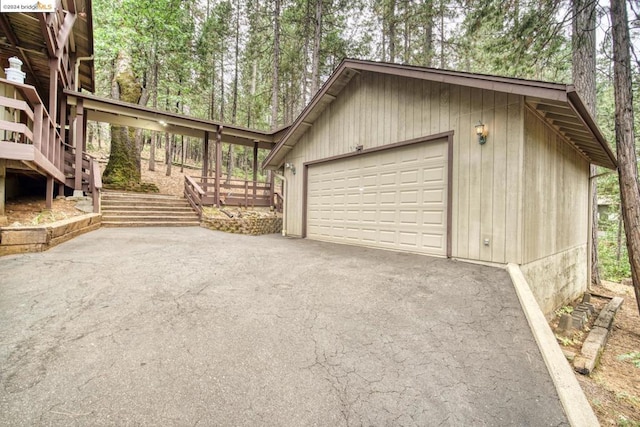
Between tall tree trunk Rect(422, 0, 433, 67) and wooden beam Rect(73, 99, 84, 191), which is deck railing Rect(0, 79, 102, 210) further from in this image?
tall tree trunk Rect(422, 0, 433, 67)

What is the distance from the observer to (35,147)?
486 centimetres

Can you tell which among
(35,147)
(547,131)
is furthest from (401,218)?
(35,147)

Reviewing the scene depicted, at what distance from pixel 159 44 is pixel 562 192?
18364 mm

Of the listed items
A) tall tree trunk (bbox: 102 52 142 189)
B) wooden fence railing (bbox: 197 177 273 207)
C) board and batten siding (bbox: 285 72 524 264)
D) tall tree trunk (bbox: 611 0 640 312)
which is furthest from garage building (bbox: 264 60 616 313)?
tall tree trunk (bbox: 102 52 142 189)

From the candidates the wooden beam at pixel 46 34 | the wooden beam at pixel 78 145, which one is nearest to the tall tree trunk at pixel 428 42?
the wooden beam at pixel 46 34

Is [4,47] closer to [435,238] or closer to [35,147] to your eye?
[35,147]

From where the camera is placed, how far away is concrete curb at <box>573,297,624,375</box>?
354 cm

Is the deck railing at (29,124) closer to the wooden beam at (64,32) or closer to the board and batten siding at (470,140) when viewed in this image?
the wooden beam at (64,32)

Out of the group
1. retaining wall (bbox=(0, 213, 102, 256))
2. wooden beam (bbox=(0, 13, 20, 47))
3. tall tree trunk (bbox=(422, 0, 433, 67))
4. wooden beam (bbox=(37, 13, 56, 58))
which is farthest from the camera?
tall tree trunk (bbox=(422, 0, 433, 67))

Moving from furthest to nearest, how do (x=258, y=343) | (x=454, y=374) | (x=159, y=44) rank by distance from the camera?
(x=159, y=44) < (x=258, y=343) < (x=454, y=374)

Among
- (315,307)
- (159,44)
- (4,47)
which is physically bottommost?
(315,307)

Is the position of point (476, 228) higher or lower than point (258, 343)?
higher

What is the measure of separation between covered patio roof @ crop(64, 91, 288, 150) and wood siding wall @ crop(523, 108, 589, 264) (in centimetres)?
930

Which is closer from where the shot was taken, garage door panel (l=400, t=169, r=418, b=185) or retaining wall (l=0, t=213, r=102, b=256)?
retaining wall (l=0, t=213, r=102, b=256)
